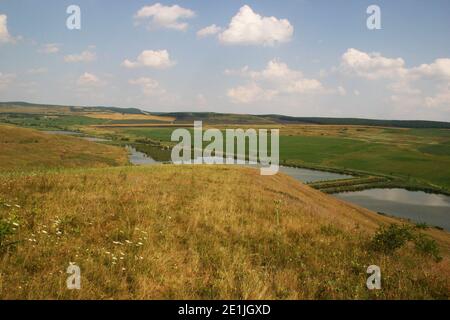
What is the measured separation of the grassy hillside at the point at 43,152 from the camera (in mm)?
62250

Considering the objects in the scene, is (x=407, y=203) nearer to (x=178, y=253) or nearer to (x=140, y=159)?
(x=178, y=253)

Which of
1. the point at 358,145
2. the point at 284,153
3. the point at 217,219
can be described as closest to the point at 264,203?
the point at 217,219

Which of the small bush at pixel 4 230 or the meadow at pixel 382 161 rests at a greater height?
the small bush at pixel 4 230

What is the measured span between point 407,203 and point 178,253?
59.6m

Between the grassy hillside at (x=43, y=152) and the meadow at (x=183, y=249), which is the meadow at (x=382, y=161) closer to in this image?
the grassy hillside at (x=43, y=152)

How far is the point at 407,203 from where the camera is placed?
2263 inches

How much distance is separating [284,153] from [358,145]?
3739 centimetres

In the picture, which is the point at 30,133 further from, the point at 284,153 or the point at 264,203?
the point at 264,203

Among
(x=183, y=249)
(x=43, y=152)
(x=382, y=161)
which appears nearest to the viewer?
(x=183, y=249)

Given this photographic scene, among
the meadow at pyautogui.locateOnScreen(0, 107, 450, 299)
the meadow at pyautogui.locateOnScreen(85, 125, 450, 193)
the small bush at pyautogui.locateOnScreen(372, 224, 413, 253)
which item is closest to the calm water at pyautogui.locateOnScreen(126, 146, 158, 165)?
the meadow at pyautogui.locateOnScreen(85, 125, 450, 193)

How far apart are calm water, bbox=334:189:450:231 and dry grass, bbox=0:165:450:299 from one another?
42.8 m

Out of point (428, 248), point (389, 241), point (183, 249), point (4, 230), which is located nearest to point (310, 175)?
point (428, 248)

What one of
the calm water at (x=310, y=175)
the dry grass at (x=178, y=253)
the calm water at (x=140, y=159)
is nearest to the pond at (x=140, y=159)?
the calm water at (x=140, y=159)

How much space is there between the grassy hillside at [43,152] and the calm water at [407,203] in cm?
4584
